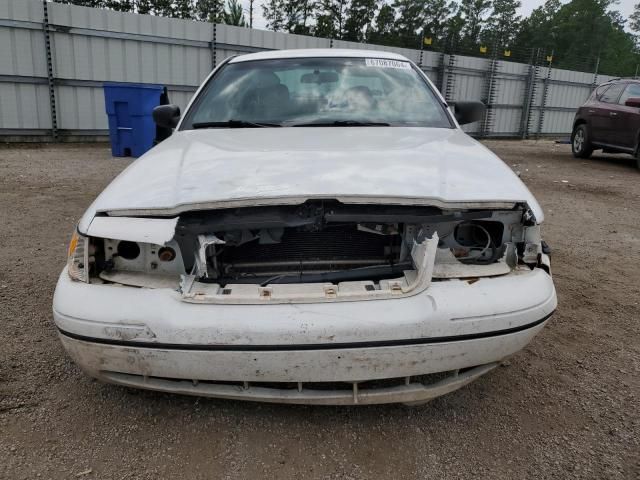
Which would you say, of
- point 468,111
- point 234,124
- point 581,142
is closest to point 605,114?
point 581,142

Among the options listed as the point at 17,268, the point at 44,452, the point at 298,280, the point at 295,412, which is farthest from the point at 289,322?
the point at 17,268

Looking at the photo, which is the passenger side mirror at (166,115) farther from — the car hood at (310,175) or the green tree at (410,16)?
the green tree at (410,16)

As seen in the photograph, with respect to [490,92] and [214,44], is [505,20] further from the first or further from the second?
[214,44]

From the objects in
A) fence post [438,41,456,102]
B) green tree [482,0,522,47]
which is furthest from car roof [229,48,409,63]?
green tree [482,0,522,47]

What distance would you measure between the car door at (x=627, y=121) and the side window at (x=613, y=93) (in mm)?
128

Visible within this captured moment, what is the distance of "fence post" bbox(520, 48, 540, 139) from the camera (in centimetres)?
1720

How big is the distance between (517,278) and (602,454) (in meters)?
Answer: 0.71

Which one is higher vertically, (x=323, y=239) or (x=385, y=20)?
(x=385, y=20)

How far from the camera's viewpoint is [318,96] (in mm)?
3172

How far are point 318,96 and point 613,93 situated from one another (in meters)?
8.80

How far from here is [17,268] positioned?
355cm

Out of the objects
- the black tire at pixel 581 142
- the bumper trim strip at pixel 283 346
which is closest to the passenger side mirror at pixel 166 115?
the bumper trim strip at pixel 283 346

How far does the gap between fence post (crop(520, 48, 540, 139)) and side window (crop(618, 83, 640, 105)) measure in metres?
8.47

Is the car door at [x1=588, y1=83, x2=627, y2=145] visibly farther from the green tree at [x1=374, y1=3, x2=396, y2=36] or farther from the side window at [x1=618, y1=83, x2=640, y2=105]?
the green tree at [x1=374, y1=3, x2=396, y2=36]
